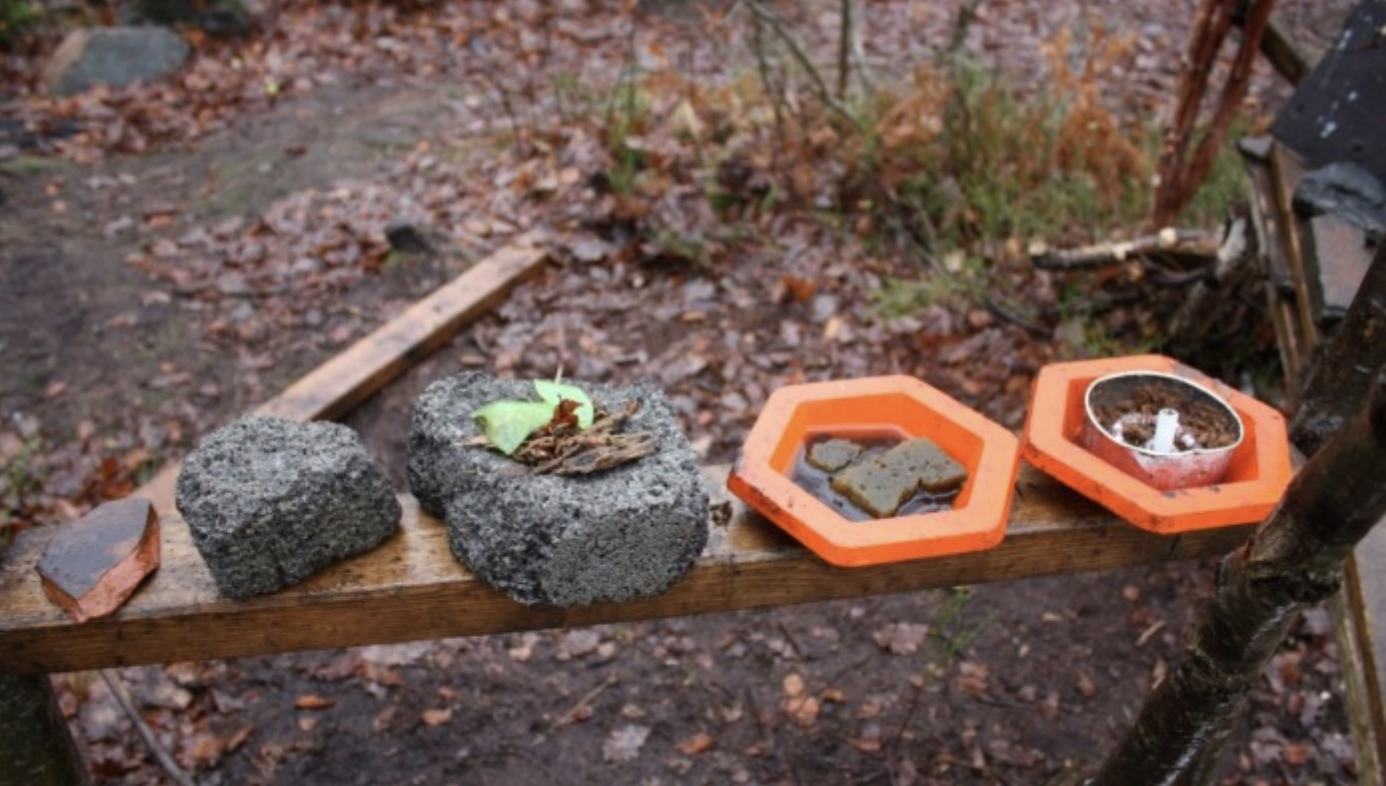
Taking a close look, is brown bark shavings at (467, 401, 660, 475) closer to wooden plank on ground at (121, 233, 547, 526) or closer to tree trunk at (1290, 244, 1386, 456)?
tree trunk at (1290, 244, 1386, 456)

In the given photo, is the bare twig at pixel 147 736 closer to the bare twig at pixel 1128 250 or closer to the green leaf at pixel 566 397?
the green leaf at pixel 566 397

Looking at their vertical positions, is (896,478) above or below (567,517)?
below

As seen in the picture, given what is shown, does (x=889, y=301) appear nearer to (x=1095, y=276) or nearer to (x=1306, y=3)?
(x=1095, y=276)

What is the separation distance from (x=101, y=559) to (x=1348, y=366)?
101 inches

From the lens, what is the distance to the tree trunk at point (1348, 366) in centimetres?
201

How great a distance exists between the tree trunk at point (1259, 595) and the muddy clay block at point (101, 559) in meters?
1.97

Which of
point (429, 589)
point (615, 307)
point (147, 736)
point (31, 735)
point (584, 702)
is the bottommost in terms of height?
point (584, 702)

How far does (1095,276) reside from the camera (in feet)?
13.9

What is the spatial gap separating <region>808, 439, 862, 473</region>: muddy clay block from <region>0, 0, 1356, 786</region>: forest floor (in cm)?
115

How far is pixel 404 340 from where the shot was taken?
13.6 ft

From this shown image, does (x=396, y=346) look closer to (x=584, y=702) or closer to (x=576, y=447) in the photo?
(x=584, y=702)

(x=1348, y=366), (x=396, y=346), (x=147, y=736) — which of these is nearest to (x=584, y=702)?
(x=147, y=736)

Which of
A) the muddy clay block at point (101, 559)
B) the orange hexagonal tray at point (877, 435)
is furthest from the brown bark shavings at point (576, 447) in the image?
the muddy clay block at point (101, 559)

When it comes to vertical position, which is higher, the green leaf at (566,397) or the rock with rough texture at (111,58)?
the green leaf at (566,397)
